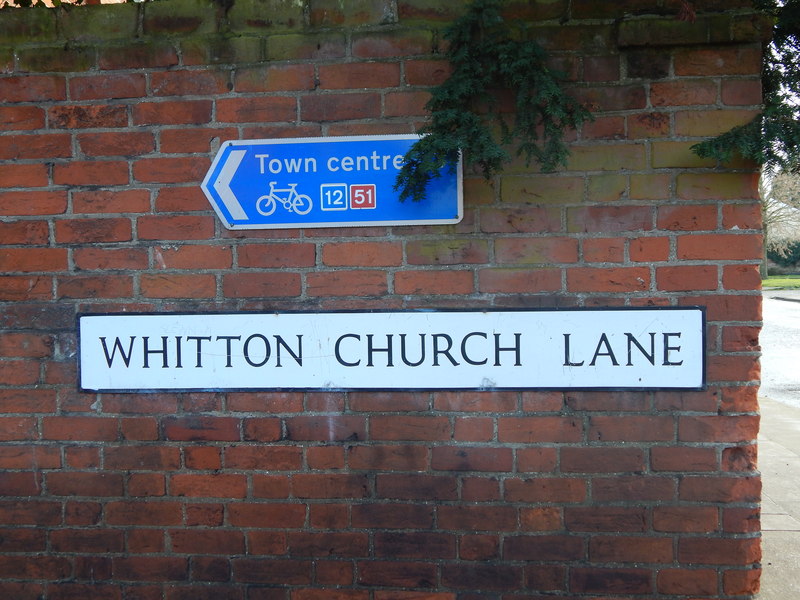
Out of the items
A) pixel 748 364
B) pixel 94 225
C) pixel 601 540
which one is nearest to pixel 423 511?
pixel 601 540

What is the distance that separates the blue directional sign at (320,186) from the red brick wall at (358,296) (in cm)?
5

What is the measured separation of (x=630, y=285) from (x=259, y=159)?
1.28 metres

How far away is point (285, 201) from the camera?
2.22m

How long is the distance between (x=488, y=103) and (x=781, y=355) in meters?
10.0

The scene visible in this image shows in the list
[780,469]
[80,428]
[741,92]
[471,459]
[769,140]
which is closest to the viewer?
[769,140]

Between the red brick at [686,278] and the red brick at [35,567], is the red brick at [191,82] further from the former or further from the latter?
the red brick at [35,567]

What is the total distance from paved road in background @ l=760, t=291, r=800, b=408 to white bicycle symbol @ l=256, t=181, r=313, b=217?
21.0 feet

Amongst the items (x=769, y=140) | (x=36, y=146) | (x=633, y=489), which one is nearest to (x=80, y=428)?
(x=36, y=146)

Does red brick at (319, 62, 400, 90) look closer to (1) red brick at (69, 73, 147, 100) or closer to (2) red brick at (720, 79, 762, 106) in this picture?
(1) red brick at (69, 73, 147, 100)

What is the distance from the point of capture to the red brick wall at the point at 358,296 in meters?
2.13

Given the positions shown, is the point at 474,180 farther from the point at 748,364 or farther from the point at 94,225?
the point at 94,225

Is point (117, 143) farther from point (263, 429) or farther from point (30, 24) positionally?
point (263, 429)

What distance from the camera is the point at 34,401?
2.32 m

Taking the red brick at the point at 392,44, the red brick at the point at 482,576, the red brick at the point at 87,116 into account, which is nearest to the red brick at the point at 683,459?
the red brick at the point at 482,576
